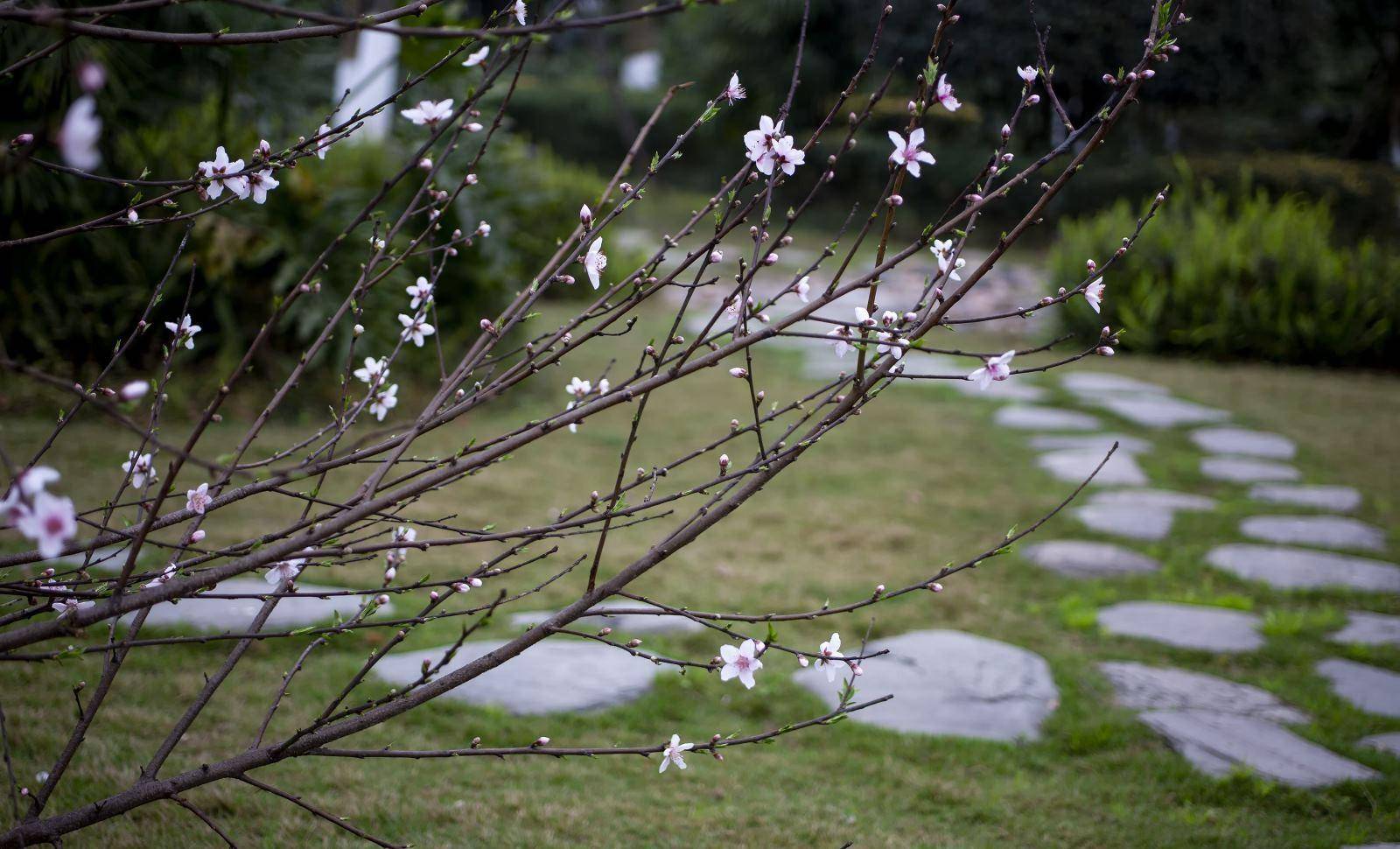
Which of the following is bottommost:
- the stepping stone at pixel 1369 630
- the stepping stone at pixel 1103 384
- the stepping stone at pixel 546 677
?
the stepping stone at pixel 1369 630

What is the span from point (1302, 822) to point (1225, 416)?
4300mm

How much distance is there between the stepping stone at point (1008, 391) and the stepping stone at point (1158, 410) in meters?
0.45

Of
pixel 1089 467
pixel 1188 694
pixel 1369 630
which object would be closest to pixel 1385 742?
pixel 1188 694

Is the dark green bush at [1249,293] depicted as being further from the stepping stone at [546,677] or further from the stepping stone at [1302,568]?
the stepping stone at [546,677]

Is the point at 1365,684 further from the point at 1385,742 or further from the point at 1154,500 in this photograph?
the point at 1154,500

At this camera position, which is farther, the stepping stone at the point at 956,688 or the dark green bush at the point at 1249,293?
the dark green bush at the point at 1249,293

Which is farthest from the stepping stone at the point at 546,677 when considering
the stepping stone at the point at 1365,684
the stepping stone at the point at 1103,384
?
the stepping stone at the point at 1103,384

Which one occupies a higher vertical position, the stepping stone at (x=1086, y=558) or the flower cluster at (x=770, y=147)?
the flower cluster at (x=770, y=147)

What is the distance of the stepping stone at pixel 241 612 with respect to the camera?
9.49 feet

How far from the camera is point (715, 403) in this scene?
21.0ft

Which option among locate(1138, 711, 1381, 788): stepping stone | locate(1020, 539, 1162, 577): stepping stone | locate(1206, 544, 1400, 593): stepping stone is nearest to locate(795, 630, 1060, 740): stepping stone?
locate(1138, 711, 1381, 788): stepping stone

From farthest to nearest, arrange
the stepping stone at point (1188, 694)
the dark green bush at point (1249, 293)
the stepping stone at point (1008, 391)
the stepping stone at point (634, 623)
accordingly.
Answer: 1. the dark green bush at point (1249, 293)
2. the stepping stone at point (1008, 391)
3. the stepping stone at point (634, 623)
4. the stepping stone at point (1188, 694)

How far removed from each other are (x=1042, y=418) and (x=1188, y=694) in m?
3.42

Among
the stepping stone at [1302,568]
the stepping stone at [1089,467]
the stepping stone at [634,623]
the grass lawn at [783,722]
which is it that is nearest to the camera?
the grass lawn at [783,722]
